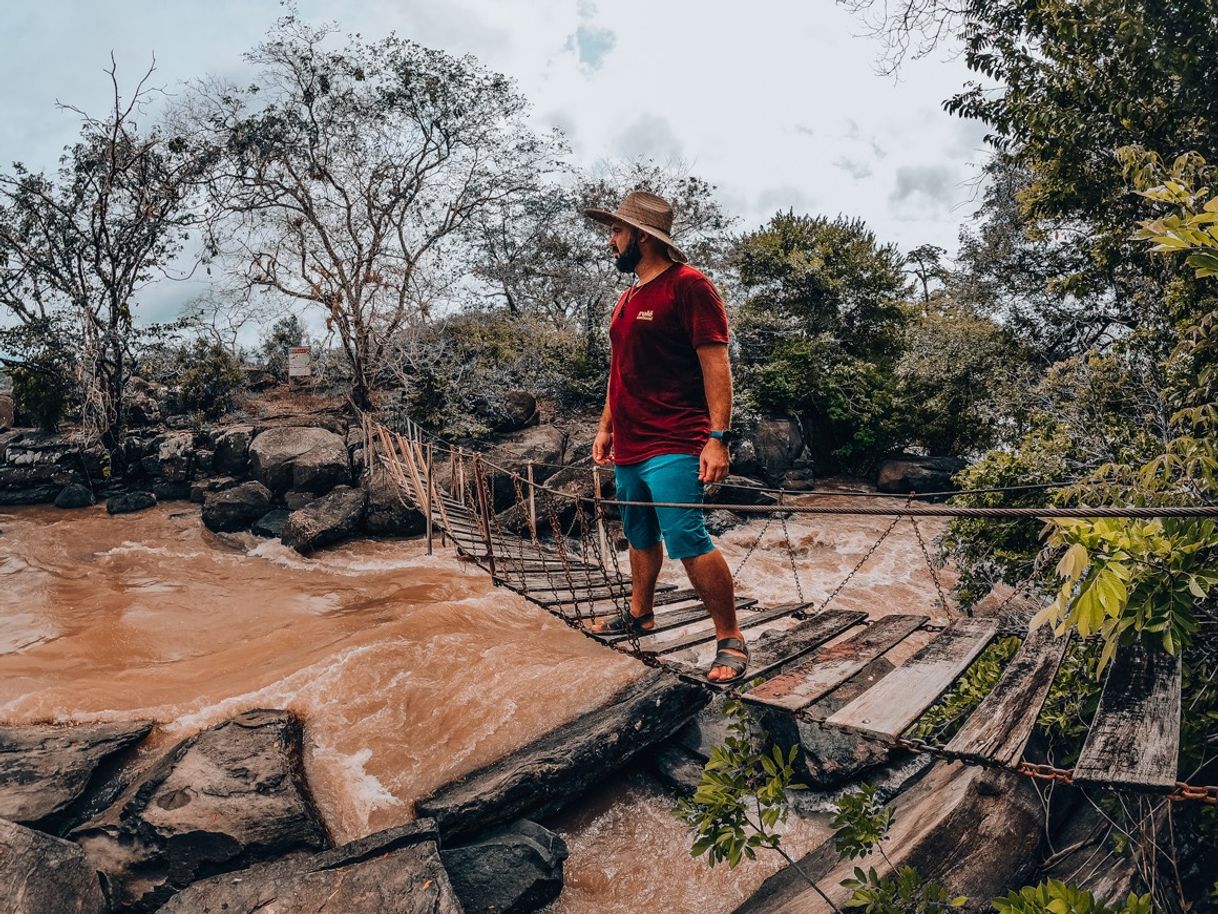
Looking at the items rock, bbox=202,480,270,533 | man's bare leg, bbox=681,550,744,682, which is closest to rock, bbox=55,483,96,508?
rock, bbox=202,480,270,533

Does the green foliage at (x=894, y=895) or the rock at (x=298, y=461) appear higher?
the rock at (x=298, y=461)

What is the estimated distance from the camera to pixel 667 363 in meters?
1.99

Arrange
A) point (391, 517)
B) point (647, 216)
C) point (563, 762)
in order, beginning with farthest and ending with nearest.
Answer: point (391, 517) → point (563, 762) → point (647, 216)

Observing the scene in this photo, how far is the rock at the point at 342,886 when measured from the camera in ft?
6.98

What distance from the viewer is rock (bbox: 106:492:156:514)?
26.6 ft

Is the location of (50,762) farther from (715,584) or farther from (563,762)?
(715,584)

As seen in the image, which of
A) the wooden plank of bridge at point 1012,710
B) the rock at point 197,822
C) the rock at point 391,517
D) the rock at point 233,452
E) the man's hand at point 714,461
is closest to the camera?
the wooden plank of bridge at point 1012,710

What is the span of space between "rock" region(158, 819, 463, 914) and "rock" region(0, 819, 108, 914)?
1.23 feet

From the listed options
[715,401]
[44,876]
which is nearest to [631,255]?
[715,401]

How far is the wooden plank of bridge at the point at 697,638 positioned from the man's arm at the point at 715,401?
2.24 feet

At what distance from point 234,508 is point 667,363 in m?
7.32

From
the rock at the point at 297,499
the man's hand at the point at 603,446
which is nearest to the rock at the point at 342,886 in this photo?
the man's hand at the point at 603,446

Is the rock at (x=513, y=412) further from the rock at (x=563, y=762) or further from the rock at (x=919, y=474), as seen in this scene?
the rock at (x=563, y=762)

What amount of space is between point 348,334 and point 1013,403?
8650mm
